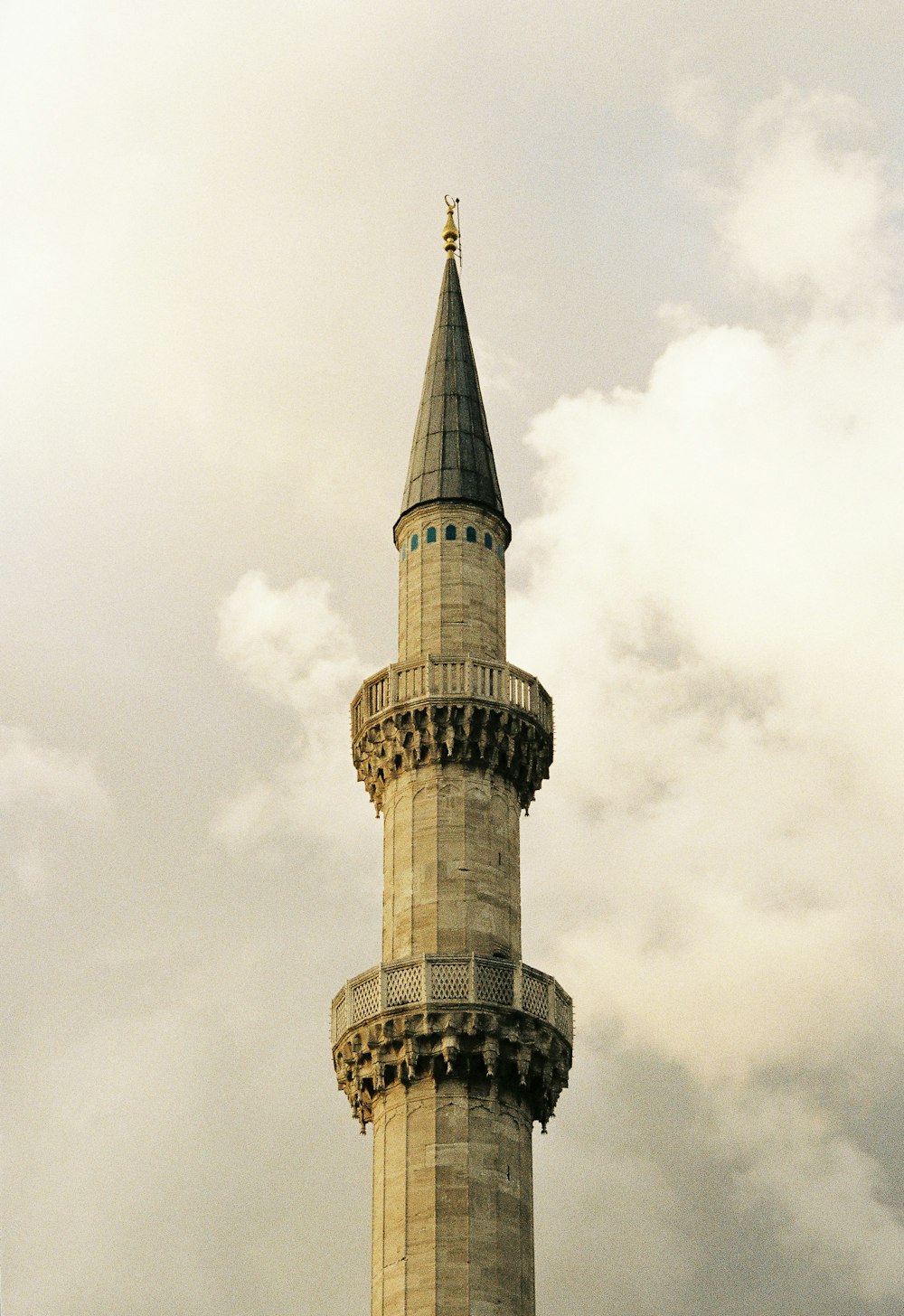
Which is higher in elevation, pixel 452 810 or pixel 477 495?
pixel 477 495

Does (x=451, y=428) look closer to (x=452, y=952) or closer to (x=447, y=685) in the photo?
(x=447, y=685)

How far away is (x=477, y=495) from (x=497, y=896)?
11.0 meters

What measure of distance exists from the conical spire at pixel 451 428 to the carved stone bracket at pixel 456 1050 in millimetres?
13944

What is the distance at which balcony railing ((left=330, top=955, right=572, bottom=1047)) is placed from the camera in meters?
43.1

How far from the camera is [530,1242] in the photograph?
42812mm

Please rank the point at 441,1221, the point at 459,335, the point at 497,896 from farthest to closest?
the point at 459,335 → the point at 497,896 → the point at 441,1221

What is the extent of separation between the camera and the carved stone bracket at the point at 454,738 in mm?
46531

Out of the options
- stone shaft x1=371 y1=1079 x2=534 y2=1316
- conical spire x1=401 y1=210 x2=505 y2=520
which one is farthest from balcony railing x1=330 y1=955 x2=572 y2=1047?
conical spire x1=401 y1=210 x2=505 y2=520

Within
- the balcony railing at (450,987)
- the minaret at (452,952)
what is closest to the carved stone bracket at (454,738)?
the minaret at (452,952)

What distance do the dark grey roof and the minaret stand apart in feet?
0.27

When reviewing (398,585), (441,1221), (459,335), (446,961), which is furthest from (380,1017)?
(459,335)

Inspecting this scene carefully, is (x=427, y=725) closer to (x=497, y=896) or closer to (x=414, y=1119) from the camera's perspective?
(x=497, y=896)

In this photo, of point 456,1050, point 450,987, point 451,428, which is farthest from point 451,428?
point 456,1050

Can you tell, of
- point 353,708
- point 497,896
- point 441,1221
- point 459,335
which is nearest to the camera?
point 441,1221
